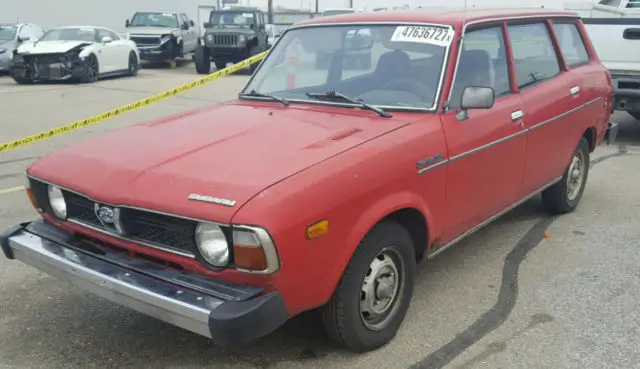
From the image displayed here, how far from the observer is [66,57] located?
1617 centimetres

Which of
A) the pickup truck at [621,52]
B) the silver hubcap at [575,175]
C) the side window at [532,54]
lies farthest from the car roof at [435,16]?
the pickup truck at [621,52]

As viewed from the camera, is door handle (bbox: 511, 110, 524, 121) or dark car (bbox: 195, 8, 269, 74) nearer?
door handle (bbox: 511, 110, 524, 121)

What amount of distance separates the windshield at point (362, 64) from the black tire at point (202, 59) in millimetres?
16273

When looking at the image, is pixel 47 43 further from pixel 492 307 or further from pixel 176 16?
pixel 492 307

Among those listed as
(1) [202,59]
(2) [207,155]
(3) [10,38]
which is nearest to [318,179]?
(2) [207,155]

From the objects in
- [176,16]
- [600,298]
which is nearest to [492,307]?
[600,298]

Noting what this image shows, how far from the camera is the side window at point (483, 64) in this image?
12.9 ft

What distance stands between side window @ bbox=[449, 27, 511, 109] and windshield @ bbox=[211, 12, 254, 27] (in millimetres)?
17133

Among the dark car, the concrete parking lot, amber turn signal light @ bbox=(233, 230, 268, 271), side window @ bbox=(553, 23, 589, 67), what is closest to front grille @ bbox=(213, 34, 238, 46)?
the dark car

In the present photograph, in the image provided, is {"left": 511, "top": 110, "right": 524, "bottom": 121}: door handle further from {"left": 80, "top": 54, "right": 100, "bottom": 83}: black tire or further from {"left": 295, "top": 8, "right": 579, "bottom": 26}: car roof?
{"left": 80, "top": 54, "right": 100, "bottom": 83}: black tire

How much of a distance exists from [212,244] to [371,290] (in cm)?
90

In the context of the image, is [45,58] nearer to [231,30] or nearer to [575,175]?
[231,30]

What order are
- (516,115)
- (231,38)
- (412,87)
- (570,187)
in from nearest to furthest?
(412,87), (516,115), (570,187), (231,38)

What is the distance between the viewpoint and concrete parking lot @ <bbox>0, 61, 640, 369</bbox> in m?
3.25
